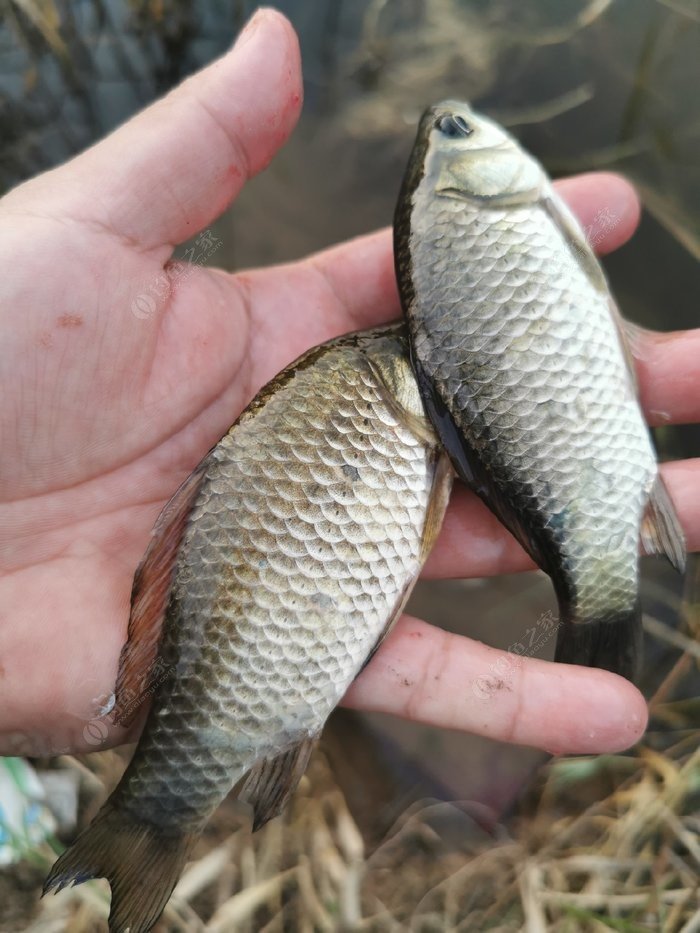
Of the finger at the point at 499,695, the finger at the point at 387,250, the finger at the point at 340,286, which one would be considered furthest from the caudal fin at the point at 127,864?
the finger at the point at 387,250

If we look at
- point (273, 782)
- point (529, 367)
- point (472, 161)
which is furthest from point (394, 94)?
point (273, 782)

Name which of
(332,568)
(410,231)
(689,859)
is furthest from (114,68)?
(689,859)

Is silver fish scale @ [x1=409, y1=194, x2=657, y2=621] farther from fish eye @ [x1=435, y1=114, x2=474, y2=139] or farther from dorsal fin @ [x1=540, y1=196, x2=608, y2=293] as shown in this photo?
fish eye @ [x1=435, y1=114, x2=474, y2=139]

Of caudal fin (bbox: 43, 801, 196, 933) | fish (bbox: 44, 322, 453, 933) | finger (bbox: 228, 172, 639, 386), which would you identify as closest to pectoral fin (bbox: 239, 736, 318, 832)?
fish (bbox: 44, 322, 453, 933)

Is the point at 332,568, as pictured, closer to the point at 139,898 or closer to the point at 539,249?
the point at 139,898

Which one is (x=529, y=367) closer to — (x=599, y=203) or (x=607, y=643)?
(x=607, y=643)

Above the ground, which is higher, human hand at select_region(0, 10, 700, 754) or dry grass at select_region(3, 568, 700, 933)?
human hand at select_region(0, 10, 700, 754)
